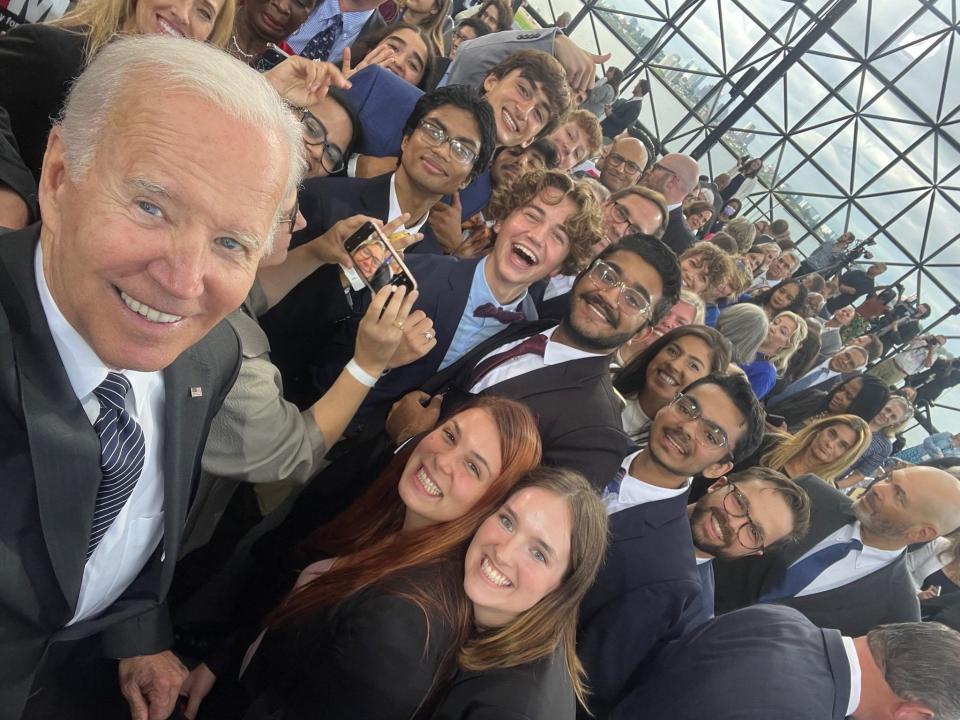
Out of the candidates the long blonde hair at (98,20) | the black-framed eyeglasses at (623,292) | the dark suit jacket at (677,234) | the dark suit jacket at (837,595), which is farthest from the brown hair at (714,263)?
the long blonde hair at (98,20)

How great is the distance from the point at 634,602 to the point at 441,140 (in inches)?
89.9

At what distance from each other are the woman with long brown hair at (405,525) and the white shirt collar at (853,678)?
1494 mm

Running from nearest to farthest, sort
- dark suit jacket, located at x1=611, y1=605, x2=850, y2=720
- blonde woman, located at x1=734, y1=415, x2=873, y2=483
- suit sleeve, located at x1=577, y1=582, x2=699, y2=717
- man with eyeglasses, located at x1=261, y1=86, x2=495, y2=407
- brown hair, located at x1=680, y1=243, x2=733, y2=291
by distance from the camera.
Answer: dark suit jacket, located at x1=611, y1=605, x2=850, y2=720 → suit sleeve, located at x1=577, y1=582, x2=699, y2=717 → man with eyeglasses, located at x1=261, y1=86, x2=495, y2=407 → blonde woman, located at x1=734, y1=415, x2=873, y2=483 → brown hair, located at x1=680, y1=243, x2=733, y2=291

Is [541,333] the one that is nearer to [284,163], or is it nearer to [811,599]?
[284,163]

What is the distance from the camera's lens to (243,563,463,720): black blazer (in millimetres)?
1467

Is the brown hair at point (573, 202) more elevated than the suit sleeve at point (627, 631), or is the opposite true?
the brown hair at point (573, 202)

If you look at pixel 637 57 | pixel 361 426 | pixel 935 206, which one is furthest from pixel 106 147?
pixel 935 206

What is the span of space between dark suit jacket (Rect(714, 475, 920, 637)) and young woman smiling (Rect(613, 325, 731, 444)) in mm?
1036

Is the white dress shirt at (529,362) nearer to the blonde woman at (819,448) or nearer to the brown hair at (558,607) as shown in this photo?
the brown hair at (558,607)

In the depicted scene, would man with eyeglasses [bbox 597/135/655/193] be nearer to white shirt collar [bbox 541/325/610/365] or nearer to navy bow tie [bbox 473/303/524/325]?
navy bow tie [bbox 473/303/524/325]

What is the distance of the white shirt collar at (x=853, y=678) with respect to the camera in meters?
2.10

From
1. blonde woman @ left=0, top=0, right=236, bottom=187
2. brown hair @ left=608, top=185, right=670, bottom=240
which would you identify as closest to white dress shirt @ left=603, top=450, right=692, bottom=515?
brown hair @ left=608, top=185, right=670, bottom=240

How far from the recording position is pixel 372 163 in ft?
9.87

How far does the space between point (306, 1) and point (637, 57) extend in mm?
10600
